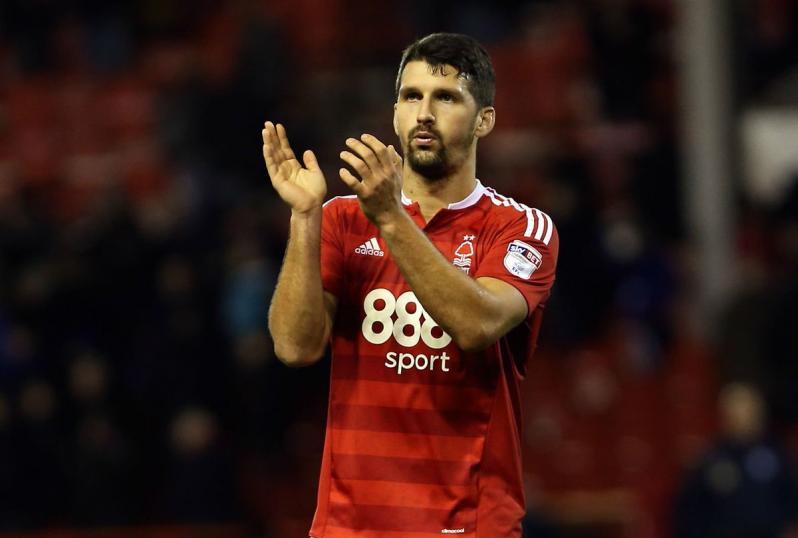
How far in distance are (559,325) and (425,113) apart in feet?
25.6

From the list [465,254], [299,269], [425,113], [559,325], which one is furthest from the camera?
[559,325]

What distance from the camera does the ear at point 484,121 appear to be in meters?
4.63

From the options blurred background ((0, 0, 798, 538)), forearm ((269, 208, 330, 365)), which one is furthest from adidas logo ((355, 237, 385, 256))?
blurred background ((0, 0, 798, 538))

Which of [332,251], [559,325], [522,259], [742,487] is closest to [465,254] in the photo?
[522,259]

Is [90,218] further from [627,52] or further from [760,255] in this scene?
[760,255]

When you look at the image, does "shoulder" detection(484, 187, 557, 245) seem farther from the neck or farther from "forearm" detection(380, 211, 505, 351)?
"forearm" detection(380, 211, 505, 351)

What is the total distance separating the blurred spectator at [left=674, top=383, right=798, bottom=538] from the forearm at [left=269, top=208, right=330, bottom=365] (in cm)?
617

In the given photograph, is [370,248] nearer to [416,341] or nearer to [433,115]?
[416,341]

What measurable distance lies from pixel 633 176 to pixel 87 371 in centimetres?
473

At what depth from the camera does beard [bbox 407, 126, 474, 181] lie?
454 centimetres

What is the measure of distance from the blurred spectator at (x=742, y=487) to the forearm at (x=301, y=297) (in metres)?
6.17

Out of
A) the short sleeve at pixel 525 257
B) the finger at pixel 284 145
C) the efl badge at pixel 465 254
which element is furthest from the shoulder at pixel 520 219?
the finger at pixel 284 145

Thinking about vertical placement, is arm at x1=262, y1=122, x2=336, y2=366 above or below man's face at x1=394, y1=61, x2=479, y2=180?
below

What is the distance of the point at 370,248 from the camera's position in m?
4.62
